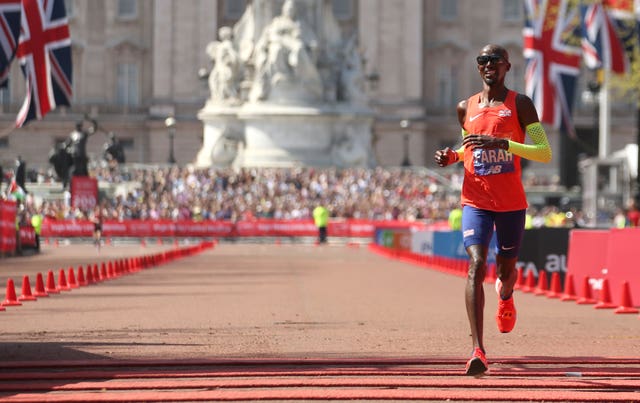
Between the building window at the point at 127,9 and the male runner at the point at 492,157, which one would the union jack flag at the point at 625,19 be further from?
the building window at the point at 127,9

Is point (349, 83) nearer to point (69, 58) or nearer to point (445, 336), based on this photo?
point (69, 58)

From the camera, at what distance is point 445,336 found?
57.0 ft

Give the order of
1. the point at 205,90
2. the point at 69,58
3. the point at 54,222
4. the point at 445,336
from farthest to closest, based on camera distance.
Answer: the point at 205,90 → the point at 54,222 → the point at 69,58 → the point at 445,336

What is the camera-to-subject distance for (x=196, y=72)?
108875mm

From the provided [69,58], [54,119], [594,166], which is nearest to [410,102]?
[54,119]

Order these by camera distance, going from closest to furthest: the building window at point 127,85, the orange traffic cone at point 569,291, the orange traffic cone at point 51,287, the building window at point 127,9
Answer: the orange traffic cone at point 569,291 → the orange traffic cone at point 51,287 → the building window at point 127,85 → the building window at point 127,9

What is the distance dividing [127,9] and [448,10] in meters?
20.7

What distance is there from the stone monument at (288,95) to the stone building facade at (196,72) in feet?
79.5

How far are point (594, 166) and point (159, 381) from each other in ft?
143

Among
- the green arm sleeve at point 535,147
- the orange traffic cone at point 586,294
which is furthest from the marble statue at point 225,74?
the green arm sleeve at point 535,147

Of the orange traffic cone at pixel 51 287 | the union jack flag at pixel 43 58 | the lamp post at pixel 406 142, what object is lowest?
the orange traffic cone at pixel 51 287

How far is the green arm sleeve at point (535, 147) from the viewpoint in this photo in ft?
43.7

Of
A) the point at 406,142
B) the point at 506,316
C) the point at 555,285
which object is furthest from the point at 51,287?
the point at 406,142

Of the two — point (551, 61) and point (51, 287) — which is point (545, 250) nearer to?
point (51, 287)
